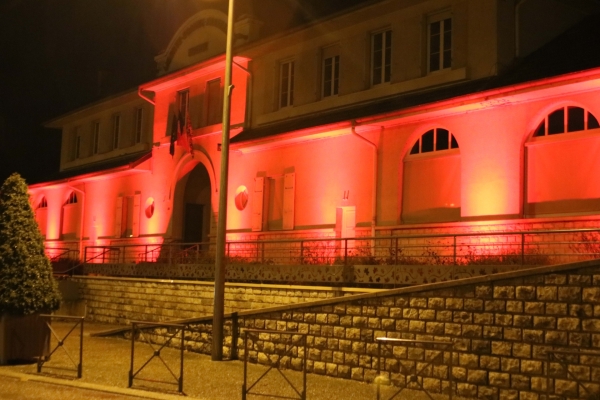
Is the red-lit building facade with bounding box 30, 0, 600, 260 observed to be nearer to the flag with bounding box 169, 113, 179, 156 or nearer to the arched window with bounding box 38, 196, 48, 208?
the flag with bounding box 169, 113, 179, 156

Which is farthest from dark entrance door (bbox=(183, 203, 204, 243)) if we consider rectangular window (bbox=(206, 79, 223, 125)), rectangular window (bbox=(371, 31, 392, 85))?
rectangular window (bbox=(371, 31, 392, 85))

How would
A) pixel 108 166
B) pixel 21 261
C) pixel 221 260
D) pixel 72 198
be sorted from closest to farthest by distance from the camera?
pixel 21 261
pixel 221 260
pixel 108 166
pixel 72 198

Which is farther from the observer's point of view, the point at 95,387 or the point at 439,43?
the point at 439,43

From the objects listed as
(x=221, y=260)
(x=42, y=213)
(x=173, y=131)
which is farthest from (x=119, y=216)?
(x=221, y=260)

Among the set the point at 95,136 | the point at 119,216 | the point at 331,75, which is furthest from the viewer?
the point at 95,136

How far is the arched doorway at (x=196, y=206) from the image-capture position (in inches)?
1103

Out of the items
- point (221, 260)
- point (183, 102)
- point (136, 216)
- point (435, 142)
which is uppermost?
point (183, 102)

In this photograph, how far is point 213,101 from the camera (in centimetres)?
2616

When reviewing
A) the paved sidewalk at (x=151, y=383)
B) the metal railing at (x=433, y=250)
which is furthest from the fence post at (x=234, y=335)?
the metal railing at (x=433, y=250)

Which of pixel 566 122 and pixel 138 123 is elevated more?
pixel 138 123

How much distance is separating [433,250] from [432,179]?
188cm

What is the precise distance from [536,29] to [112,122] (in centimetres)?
2077

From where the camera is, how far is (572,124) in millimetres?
15492

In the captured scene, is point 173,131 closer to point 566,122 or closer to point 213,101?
point 213,101
